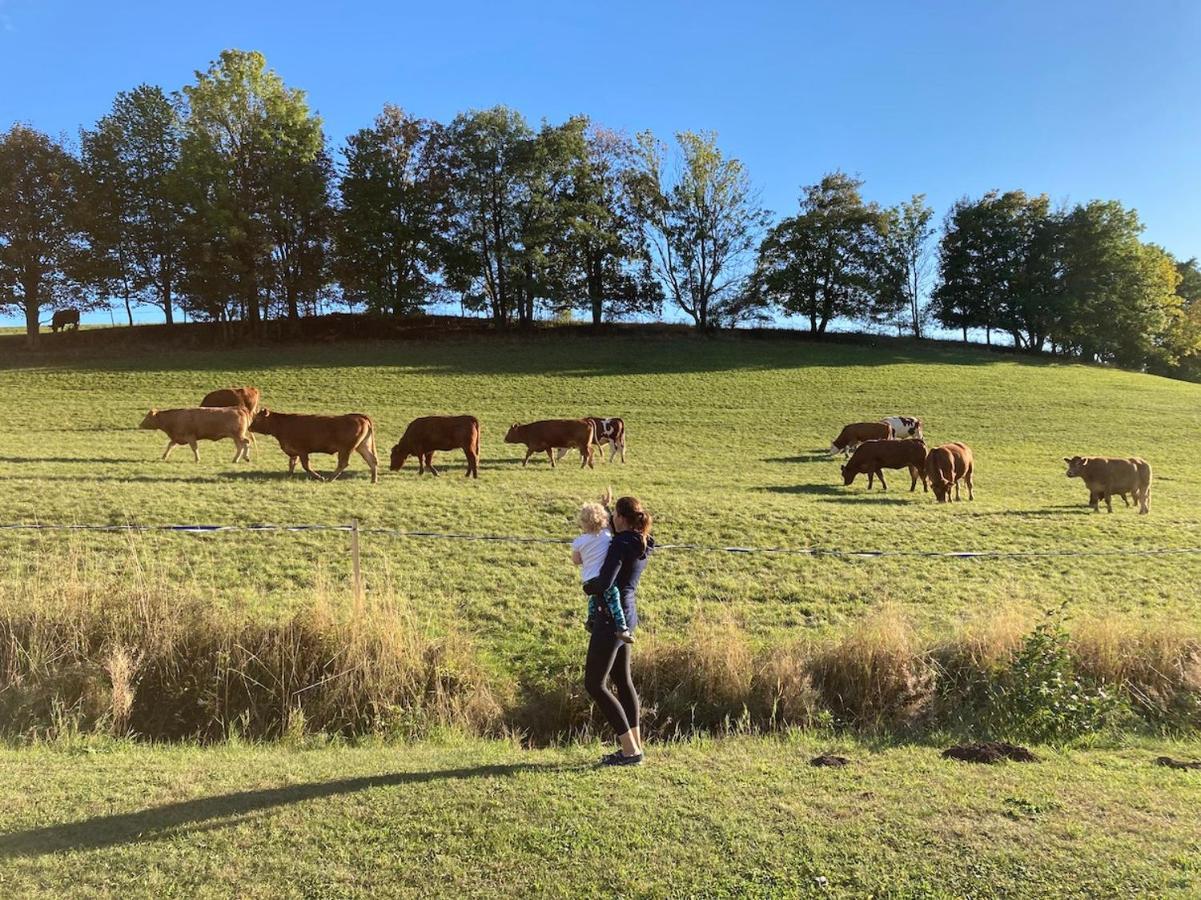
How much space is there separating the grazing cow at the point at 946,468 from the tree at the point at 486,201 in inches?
1501

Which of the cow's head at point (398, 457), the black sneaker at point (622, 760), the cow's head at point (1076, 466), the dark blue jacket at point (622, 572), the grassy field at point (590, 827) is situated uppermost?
the cow's head at point (398, 457)

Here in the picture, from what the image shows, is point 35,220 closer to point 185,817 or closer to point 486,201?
point 486,201

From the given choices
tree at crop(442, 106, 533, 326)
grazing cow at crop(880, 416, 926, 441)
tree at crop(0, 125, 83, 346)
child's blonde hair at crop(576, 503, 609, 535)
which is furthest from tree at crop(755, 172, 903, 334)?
child's blonde hair at crop(576, 503, 609, 535)

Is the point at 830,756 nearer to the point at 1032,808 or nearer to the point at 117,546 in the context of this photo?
the point at 1032,808

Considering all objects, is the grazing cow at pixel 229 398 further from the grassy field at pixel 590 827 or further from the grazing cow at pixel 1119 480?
the grazing cow at pixel 1119 480

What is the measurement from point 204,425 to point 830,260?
49.9 meters

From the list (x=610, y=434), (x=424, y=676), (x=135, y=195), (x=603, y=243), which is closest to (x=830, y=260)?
(x=603, y=243)

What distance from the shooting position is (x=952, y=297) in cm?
5988

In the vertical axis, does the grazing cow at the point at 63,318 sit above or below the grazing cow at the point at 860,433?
above

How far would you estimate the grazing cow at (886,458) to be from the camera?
746 inches

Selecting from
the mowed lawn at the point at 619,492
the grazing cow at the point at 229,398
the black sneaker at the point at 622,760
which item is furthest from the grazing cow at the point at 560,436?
the black sneaker at the point at 622,760

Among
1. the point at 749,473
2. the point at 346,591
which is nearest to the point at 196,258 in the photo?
the point at 749,473

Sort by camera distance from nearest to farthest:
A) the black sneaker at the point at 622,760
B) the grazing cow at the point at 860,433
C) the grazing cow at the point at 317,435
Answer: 1. the black sneaker at the point at 622,760
2. the grazing cow at the point at 317,435
3. the grazing cow at the point at 860,433

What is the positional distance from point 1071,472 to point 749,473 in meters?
8.22
